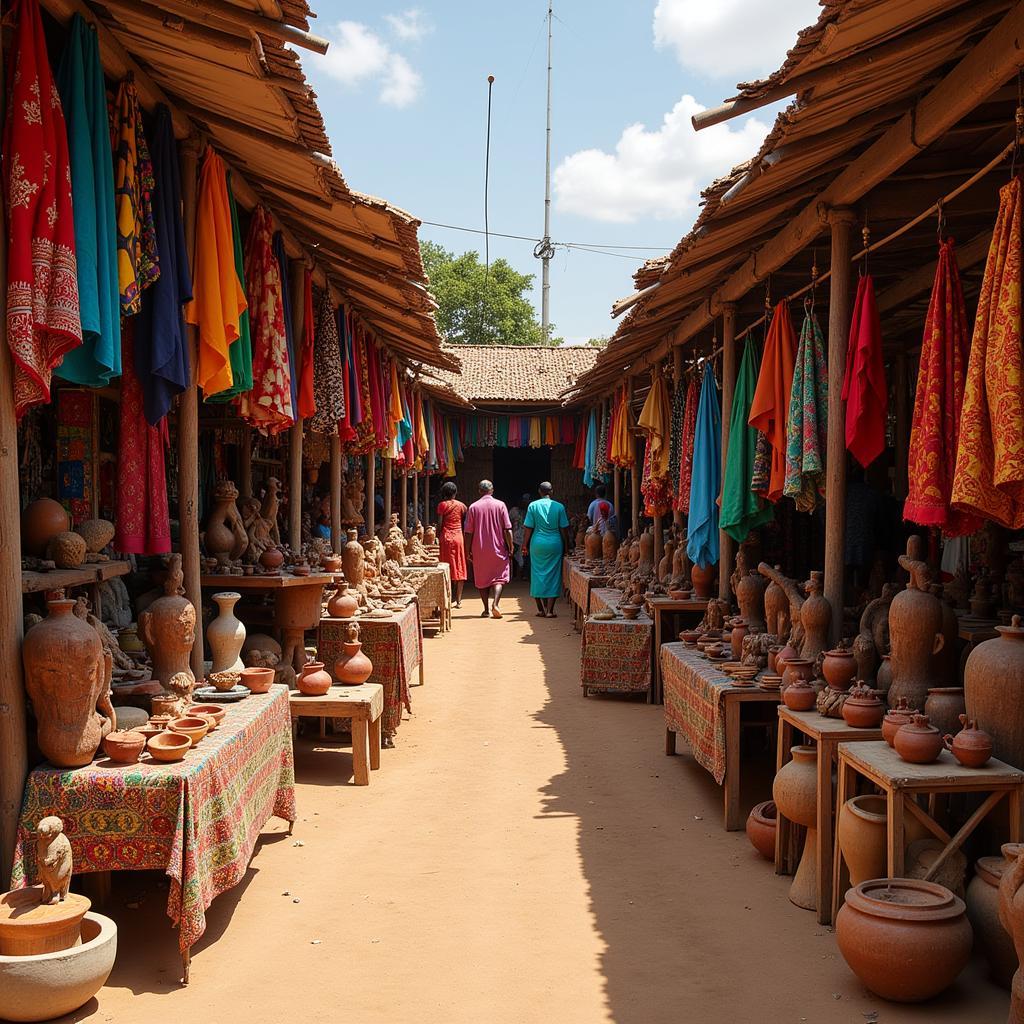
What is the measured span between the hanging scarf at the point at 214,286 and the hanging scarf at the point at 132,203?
1.53 feet

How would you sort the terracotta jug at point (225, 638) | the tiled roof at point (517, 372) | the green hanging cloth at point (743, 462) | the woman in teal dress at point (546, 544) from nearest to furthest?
the terracotta jug at point (225, 638) < the green hanging cloth at point (743, 462) < the woman in teal dress at point (546, 544) < the tiled roof at point (517, 372)

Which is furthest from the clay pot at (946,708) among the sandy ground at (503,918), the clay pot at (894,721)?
the sandy ground at (503,918)

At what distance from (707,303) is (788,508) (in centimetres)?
214

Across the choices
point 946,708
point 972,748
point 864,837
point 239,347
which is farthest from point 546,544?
point 972,748

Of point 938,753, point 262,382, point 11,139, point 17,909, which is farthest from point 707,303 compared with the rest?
point 17,909

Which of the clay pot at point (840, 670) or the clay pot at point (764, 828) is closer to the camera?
the clay pot at point (840, 670)

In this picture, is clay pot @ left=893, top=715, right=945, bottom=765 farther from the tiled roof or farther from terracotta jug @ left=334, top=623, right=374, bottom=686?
the tiled roof

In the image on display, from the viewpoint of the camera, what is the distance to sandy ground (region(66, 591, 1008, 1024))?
2990 mm

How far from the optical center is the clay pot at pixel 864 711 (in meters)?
3.69

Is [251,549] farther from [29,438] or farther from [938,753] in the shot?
[938,753]

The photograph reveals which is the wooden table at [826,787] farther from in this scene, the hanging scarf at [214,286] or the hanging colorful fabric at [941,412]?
the hanging scarf at [214,286]

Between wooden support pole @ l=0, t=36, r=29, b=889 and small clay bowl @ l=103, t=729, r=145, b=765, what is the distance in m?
0.26

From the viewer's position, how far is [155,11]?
132 inches

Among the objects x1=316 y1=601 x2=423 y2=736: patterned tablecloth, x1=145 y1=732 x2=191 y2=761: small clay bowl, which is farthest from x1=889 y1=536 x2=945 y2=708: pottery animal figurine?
x1=316 y1=601 x2=423 y2=736: patterned tablecloth
